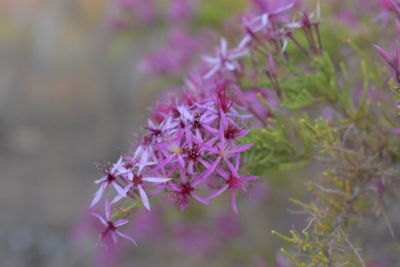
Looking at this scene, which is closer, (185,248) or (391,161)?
(391,161)

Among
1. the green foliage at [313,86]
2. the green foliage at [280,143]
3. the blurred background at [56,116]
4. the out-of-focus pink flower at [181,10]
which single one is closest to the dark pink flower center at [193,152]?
the green foliage at [280,143]

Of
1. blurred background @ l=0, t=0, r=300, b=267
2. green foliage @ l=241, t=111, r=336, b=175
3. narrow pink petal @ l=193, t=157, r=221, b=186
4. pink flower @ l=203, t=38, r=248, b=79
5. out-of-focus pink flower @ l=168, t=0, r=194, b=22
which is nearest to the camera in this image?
narrow pink petal @ l=193, t=157, r=221, b=186

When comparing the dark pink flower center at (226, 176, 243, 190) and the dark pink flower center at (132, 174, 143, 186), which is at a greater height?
the dark pink flower center at (132, 174, 143, 186)

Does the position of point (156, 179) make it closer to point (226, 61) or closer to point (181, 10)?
point (226, 61)

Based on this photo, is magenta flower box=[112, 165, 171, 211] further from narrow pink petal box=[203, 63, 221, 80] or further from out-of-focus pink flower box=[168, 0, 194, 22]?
out-of-focus pink flower box=[168, 0, 194, 22]

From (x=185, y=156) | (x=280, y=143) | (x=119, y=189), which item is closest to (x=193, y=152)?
(x=185, y=156)

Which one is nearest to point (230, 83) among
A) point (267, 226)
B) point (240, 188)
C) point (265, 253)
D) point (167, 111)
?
point (167, 111)

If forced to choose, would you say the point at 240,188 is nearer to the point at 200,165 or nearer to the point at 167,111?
the point at 200,165

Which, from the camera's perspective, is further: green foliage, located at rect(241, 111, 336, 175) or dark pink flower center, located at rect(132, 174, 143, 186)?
green foliage, located at rect(241, 111, 336, 175)

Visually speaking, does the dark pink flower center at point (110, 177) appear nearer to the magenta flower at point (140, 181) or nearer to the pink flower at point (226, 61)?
the magenta flower at point (140, 181)

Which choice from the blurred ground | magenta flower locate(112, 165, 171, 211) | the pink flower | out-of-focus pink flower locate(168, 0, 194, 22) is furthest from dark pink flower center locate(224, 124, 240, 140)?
the blurred ground

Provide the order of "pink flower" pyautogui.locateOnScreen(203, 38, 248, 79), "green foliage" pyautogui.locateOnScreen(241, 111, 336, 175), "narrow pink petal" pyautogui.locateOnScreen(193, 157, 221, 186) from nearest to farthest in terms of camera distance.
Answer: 1. "narrow pink petal" pyautogui.locateOnScreen(193, 157, 221, 186)
2. "green foliage" pyautogui.locateOnScreen(241, 111, 336, 175)
3. "pink flower" pyautogui.locateOnScreen(203, 38, 248, 79)
